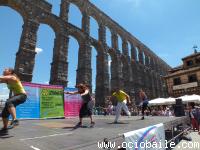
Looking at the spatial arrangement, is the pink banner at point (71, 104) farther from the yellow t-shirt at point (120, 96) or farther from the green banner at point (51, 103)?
the yellow t-shirt at point (120, 96)

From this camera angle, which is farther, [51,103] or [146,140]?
[51,103]

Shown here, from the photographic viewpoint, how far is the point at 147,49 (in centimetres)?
4306

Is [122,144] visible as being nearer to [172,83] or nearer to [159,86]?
[172,83]

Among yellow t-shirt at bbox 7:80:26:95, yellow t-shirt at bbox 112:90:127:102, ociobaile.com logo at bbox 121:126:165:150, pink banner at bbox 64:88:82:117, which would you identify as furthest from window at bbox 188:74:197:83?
yellow t-shirt at bbox 7:80:26:95

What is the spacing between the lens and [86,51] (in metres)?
24.1

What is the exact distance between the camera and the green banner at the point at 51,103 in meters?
11.3

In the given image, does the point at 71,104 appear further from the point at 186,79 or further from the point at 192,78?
the point at 186,79

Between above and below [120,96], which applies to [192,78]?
above

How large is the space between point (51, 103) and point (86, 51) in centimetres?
1317

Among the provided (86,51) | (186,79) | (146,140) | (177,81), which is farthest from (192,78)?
(146,140)

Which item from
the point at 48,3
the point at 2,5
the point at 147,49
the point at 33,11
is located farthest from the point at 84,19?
the point at 147,49

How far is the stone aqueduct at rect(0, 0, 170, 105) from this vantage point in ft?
59.0

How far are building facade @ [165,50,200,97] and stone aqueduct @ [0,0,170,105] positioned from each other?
15.5 feet

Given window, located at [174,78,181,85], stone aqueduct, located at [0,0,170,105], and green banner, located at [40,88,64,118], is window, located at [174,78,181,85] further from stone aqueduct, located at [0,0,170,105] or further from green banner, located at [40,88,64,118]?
green banner, located at [40,88,64,118]
